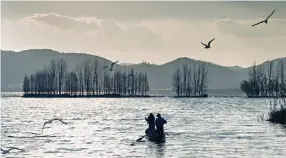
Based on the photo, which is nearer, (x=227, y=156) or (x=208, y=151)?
(x=227, y=156)

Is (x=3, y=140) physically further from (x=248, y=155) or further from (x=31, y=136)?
(x=248, y=155)

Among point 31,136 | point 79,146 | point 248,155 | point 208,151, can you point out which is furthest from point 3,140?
point 248,155

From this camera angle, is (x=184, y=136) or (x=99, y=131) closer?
(x=184, y=136)

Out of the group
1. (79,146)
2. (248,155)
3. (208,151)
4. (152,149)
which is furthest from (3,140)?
(248,155)

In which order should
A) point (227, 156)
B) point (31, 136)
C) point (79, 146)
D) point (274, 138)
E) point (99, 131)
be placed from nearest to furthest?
point (227, 156)
point (79, 146)
point (274, 138)
point (31, 136)
point (99, 131)

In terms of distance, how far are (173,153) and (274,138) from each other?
11397 mm

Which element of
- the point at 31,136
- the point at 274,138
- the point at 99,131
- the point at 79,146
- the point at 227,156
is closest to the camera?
the point at 227,156

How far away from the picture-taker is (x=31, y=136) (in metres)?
46.1

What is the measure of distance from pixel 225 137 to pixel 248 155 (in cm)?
1053

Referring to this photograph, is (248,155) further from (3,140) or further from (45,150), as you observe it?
(3,140)

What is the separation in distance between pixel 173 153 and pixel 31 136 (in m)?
15.5

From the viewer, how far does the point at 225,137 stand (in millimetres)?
44219

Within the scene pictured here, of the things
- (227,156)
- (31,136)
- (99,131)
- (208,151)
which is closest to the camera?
(227,156)

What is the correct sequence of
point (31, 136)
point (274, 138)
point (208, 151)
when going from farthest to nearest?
point (31, 136), point (274, 138), point (208, 151)
